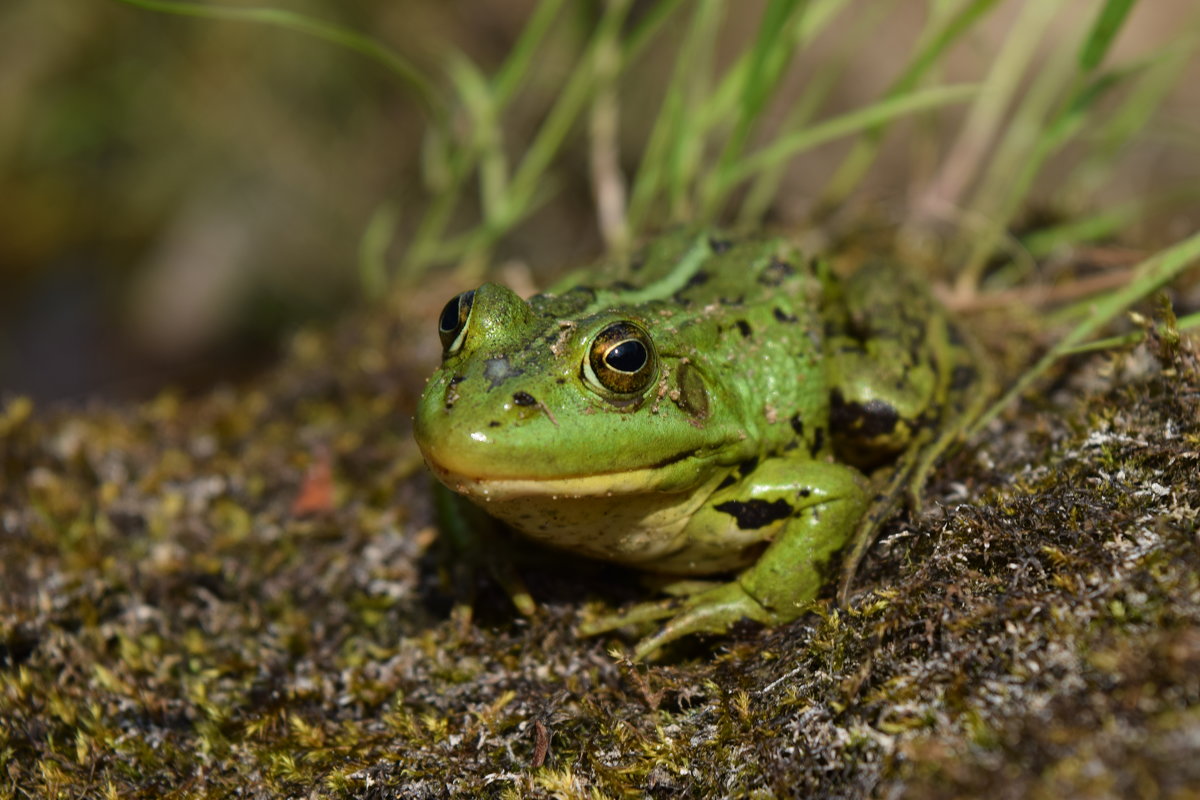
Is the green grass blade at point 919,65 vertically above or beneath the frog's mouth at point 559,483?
above

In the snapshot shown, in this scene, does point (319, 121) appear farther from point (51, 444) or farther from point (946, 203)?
point (946, 203)

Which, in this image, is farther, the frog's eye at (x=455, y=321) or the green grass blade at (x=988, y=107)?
the green grass blade at (x=988, y=107)

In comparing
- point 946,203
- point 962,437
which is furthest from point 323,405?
point 946,203

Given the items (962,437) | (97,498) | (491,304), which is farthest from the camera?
(97,498)

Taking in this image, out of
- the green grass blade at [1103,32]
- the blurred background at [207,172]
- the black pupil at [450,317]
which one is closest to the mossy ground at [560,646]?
the black pupil at [450,317]

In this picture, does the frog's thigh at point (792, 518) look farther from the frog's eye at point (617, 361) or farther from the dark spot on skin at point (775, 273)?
the dark spot on skin at point (775, 273)

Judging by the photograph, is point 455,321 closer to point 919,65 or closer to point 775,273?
point 775,273

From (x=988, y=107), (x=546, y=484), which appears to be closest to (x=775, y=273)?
(x=546, y=484)

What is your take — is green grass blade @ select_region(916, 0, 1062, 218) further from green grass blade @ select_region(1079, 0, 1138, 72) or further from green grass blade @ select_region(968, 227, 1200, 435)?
green grass blade @ select_region(968, 227, 1200, 435)
